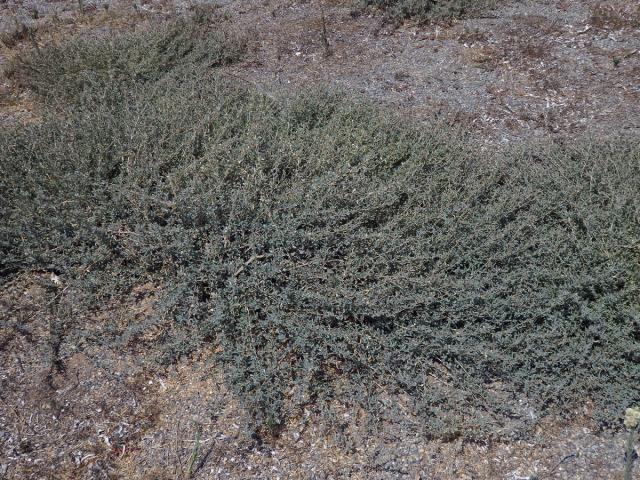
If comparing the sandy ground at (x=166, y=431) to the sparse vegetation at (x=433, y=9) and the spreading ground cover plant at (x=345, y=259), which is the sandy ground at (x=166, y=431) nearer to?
the spreading ground cover plant at (x=345, y=259)

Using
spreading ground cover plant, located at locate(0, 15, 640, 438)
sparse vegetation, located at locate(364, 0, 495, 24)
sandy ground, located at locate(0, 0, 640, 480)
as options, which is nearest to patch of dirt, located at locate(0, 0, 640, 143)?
sparse vegetation, located at locate(364, 0, 495, 24)

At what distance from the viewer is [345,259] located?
359 cm

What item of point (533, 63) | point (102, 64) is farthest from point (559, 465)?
point (102, 64)

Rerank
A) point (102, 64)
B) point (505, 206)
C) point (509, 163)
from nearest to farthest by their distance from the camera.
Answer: point (505, 206) → point (509, 163) → point (102, 64)

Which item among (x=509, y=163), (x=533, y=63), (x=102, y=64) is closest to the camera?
(x=509, y=163)

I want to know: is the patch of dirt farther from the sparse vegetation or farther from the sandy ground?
the sandy ground

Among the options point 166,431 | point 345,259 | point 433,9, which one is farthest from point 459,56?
point 166,431

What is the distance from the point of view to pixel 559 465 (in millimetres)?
3176

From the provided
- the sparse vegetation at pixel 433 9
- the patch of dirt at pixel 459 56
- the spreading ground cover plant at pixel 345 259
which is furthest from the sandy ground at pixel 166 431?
the sparse vegetation at pixel 433 9

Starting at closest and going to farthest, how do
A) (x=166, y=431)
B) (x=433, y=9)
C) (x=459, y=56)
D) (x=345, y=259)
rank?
1. (x=166, y=431)
2. (x=345, y=259)
3. (x=459, y=56)
4. (x=433, y=9)

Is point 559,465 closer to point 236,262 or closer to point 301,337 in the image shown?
point 301,337

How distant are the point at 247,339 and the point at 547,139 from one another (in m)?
3.28

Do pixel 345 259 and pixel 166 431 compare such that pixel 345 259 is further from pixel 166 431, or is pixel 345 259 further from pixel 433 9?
pixel 433 9

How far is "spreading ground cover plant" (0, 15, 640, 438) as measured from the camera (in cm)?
332
